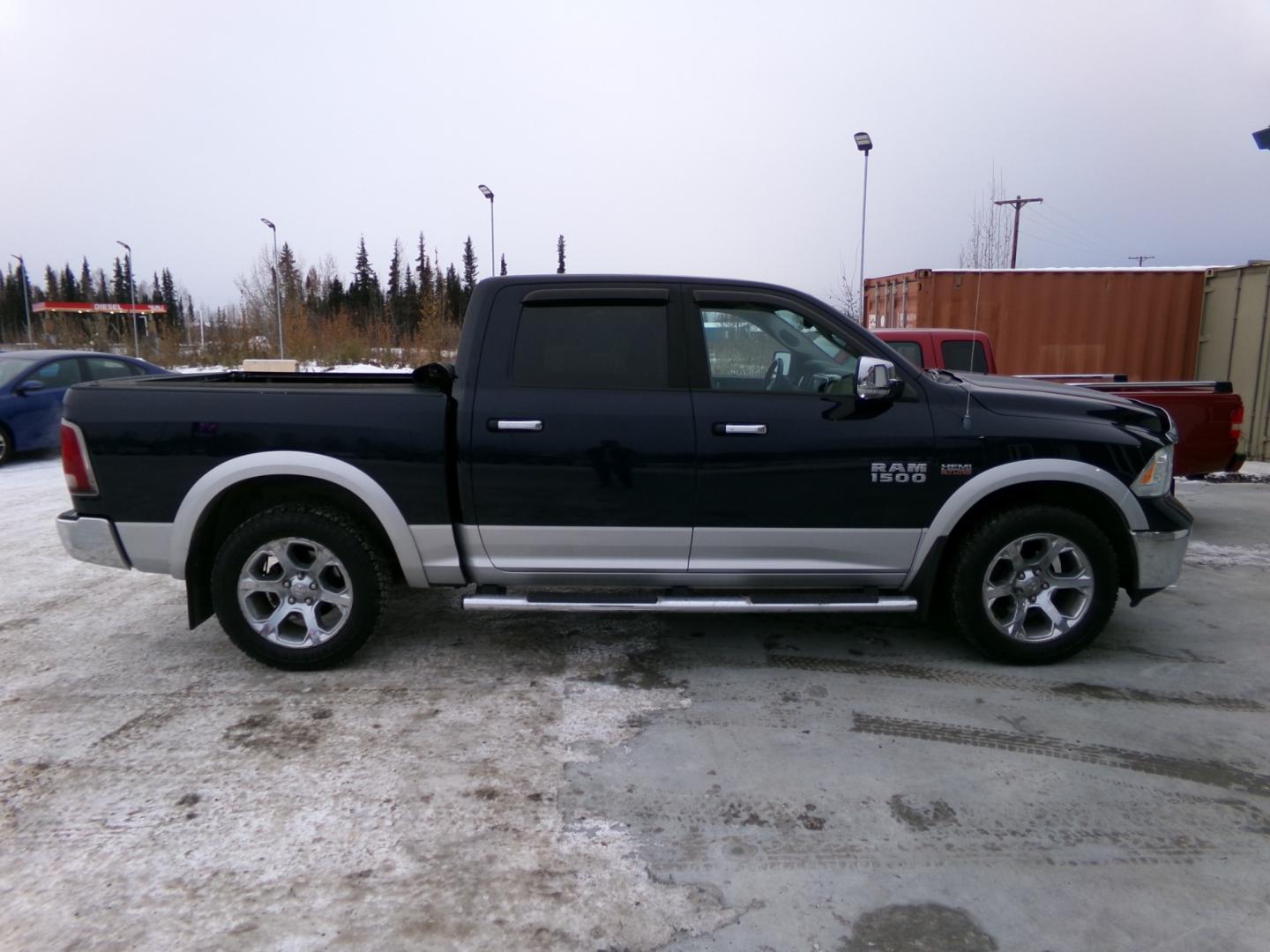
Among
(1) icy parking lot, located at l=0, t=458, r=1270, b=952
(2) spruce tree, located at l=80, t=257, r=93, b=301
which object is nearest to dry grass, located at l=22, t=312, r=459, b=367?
(1) icy parking lot, located at l=0, t=458, r=1270, b=952

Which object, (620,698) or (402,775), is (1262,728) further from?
(402,775)

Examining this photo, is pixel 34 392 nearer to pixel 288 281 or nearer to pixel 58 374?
pixel 58 374

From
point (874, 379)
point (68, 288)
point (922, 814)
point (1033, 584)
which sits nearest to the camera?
point (922, 814)

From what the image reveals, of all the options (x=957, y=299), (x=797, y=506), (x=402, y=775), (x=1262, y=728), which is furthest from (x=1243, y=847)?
(x=957, y=299)

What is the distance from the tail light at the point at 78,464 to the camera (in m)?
4.09

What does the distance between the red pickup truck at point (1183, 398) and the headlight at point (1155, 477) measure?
301 centimetres

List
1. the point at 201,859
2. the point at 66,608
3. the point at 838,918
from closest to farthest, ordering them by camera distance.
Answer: the point at 838,918
the point at 201,859
the point at 66,608

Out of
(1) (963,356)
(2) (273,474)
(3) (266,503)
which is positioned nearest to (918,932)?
(2) (273,474)

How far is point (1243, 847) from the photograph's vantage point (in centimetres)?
292

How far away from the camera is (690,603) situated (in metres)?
4.17

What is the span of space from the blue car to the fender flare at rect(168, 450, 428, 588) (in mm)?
7784

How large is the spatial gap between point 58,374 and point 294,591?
394 inches

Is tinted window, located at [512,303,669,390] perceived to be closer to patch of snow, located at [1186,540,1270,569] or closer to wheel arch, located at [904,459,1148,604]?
wheel arch, located at [904,459,1148,604]

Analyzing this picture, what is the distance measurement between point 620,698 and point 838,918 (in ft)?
5.48
